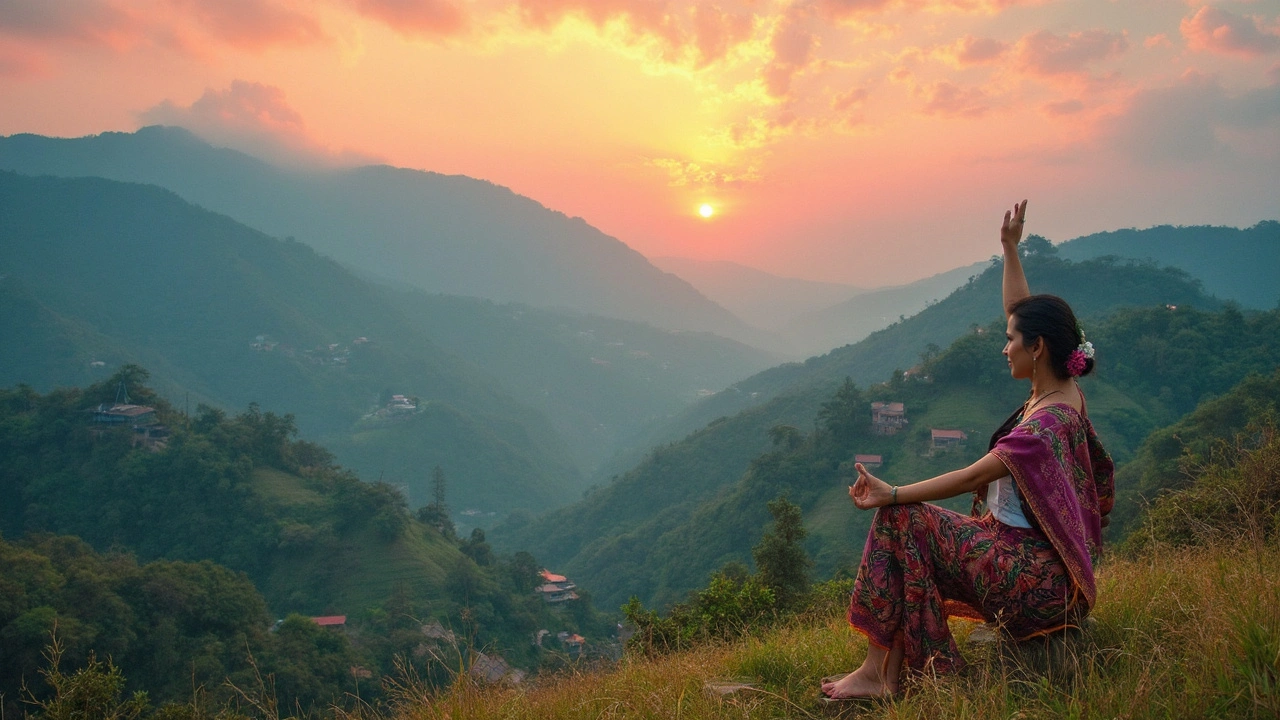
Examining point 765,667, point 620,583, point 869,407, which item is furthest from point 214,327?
point 765,667

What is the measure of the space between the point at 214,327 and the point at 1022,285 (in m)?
116

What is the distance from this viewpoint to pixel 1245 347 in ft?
124

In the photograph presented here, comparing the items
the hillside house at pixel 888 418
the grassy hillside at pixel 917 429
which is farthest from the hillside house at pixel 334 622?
the hillside house at pixel 888 418

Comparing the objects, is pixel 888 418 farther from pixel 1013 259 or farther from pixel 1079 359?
pixel 1079 359

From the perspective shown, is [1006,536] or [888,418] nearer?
[1006,536]

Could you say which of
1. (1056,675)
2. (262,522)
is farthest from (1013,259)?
(262,522)

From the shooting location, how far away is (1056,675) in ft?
8.59

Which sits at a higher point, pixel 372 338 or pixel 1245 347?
pixel 372 338

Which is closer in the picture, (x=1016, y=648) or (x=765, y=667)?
(x=1016, y=648)

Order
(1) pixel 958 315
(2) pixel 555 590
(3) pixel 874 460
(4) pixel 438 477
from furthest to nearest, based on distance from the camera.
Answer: (1) pixel 958 315 < (4) pixel 438 477 < (2) pixel 555 590 < (3) pixel 874 460

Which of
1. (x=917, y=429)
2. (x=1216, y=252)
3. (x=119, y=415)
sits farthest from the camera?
(x=1216, y=252)

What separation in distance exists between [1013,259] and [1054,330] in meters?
0.76

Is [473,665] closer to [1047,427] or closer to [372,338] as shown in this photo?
[1047,427]

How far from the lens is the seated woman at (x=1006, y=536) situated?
2.63 m
